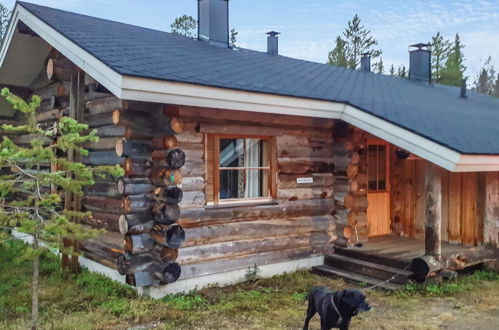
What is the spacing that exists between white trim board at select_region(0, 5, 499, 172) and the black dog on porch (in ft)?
9.82

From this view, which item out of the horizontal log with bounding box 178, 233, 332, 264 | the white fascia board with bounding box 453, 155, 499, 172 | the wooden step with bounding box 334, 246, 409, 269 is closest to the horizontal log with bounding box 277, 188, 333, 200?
the horizontal log with bounding box 178, 233, 332, 264

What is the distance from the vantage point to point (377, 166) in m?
10.3

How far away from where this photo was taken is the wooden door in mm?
10198

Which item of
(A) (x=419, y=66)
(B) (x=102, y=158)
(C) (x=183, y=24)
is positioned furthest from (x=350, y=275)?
(C) (x=183, y=24)

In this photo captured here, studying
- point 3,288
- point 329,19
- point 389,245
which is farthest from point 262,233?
point 329,19

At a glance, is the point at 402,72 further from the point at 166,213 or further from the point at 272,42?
the point at 166,213

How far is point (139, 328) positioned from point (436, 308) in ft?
13.1

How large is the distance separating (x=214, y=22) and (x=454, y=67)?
26.0m

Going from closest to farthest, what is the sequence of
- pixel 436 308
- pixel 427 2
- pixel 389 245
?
pixel 436 308 → pixel 389 245 → pixel 427 2

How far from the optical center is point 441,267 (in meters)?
7.48

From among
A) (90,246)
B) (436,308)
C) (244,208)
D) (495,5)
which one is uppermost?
(495,5)

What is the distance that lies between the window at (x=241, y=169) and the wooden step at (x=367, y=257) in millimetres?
1814

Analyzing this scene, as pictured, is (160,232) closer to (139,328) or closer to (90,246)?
(139,328)

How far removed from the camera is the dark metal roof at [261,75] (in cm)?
683
